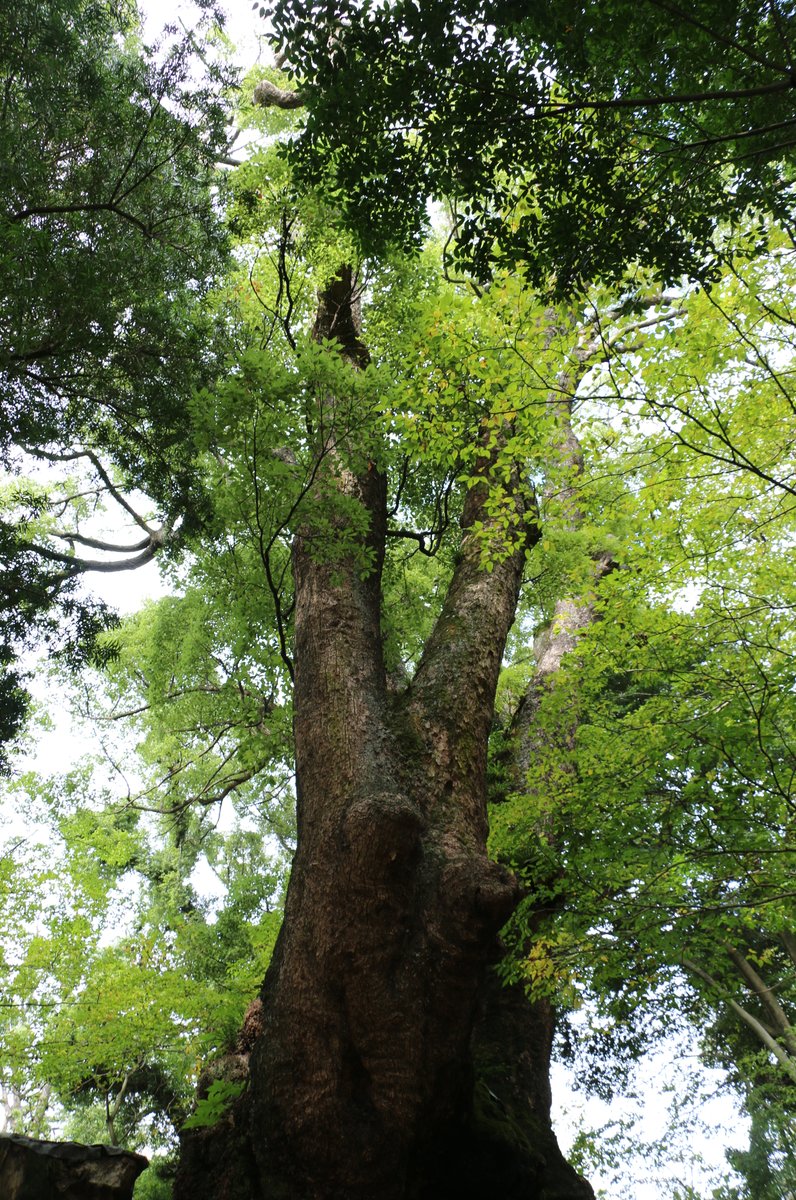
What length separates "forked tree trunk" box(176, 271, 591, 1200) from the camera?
3.13 meters

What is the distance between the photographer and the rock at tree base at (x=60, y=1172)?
3869mm

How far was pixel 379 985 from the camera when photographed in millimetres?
3309

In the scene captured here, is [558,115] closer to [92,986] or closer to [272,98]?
[92,986]

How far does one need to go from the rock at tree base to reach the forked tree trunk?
0.72m

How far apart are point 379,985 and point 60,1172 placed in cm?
228

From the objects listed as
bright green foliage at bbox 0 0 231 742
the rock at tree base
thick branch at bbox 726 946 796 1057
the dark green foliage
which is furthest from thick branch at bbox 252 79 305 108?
thick branch at bbox 726 946 796 1057

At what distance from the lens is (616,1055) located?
11.8m

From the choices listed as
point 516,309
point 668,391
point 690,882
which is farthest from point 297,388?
point 690,882

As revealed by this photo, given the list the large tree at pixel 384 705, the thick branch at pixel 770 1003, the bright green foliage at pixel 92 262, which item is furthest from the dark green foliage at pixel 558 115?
the thick branch at pixel 770 1003

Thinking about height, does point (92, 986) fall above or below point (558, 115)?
below

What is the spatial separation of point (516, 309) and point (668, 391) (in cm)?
146

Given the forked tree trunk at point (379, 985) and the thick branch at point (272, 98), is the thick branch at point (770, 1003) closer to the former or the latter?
the forked tree trunk at point (379, 985)

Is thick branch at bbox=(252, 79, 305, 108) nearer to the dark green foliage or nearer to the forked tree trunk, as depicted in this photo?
the dark green foliage

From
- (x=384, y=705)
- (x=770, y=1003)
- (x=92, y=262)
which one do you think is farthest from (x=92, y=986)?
(x=770, y=1003)
